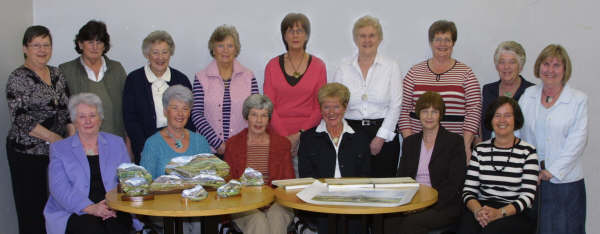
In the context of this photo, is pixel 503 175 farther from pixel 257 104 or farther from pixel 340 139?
pixel 257 104

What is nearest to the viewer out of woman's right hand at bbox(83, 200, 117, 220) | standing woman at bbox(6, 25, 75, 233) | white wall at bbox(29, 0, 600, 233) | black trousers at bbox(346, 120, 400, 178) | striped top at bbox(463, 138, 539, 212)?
woman's right hand at bbox(83, 200, 117, 220)

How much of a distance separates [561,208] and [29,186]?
3.76 metres

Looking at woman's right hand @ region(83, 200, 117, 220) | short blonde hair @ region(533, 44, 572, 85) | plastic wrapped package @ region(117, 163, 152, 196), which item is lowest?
woman's right hand @ region(83, 200, 117, 220)

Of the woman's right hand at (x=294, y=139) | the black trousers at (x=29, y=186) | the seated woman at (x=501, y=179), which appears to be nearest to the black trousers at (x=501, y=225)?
the seated woman at (x=501, y=179)

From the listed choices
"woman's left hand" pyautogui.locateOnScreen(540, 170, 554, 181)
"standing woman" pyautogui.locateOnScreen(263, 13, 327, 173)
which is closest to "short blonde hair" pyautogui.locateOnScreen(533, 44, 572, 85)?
"woman's left hand" pyautogui.locateOnScreen(540, 170, 554, 181)

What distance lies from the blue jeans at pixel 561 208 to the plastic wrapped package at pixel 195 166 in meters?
2.13

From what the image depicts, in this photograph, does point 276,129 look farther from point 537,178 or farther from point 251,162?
point 537,178

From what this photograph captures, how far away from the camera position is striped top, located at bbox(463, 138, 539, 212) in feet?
10.6

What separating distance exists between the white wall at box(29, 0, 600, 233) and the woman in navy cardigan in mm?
1075

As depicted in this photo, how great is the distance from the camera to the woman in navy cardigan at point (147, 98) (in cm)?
399

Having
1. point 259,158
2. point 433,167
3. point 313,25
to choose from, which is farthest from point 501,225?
point 313,25

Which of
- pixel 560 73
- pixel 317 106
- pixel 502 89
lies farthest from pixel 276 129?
pixel 560 73

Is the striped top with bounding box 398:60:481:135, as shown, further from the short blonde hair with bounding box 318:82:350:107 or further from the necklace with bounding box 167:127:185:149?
the necklace with bounding box 167:127:185:149

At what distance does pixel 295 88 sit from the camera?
4086mm
